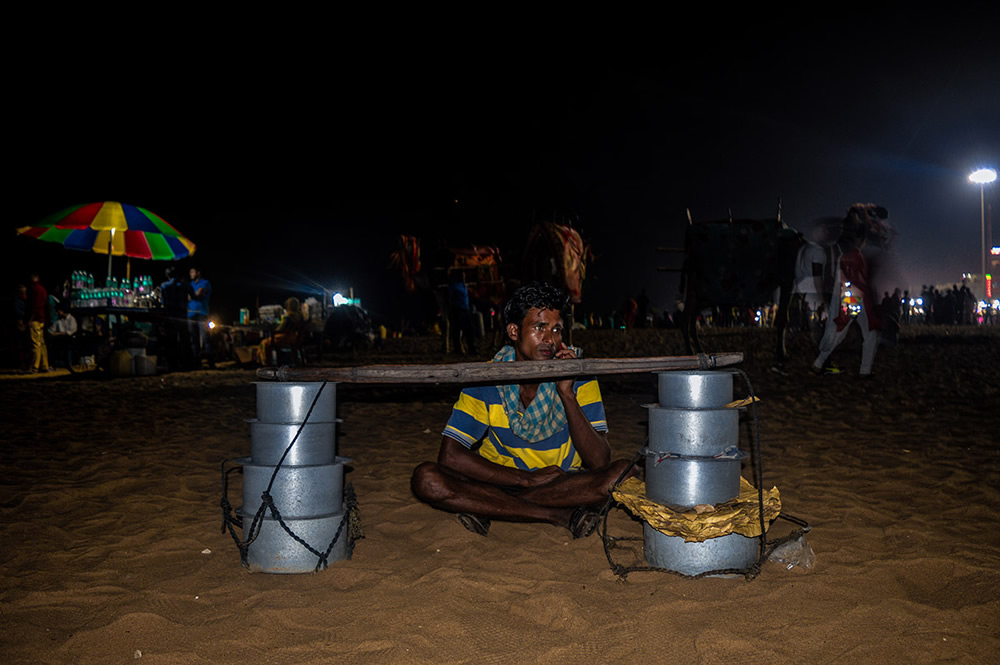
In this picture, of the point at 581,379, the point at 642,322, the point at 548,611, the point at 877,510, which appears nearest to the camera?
the point at 548,611

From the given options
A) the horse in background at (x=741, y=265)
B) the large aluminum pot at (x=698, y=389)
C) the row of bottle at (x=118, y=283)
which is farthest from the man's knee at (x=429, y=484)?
the row of bottle at (x=118, y=283)

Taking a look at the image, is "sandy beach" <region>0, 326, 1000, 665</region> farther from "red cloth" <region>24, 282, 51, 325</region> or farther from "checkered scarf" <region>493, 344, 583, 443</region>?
"red cloth" <region>24, 282, 51, 325</region>

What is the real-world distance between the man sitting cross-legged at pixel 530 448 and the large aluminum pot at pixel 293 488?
2.09ft

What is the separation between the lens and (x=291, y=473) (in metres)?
2.88

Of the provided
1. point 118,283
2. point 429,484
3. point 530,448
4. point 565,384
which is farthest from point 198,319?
point 565,384

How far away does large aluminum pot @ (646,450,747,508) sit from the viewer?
2.74m

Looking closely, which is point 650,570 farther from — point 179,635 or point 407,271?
point 407,271

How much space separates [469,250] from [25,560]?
45.3 ft

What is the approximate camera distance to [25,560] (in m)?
3.05

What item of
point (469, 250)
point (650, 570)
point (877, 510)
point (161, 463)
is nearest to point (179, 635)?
point (650, 570)

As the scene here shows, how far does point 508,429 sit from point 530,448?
6.4 inches

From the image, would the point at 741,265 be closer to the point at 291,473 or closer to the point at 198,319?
the point at 198,319

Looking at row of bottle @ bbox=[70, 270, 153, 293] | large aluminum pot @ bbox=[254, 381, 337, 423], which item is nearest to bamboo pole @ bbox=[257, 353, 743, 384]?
large aluminum pot @ bbox=[254, 381, 337, 423]

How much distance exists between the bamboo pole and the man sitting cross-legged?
1.54 ft
